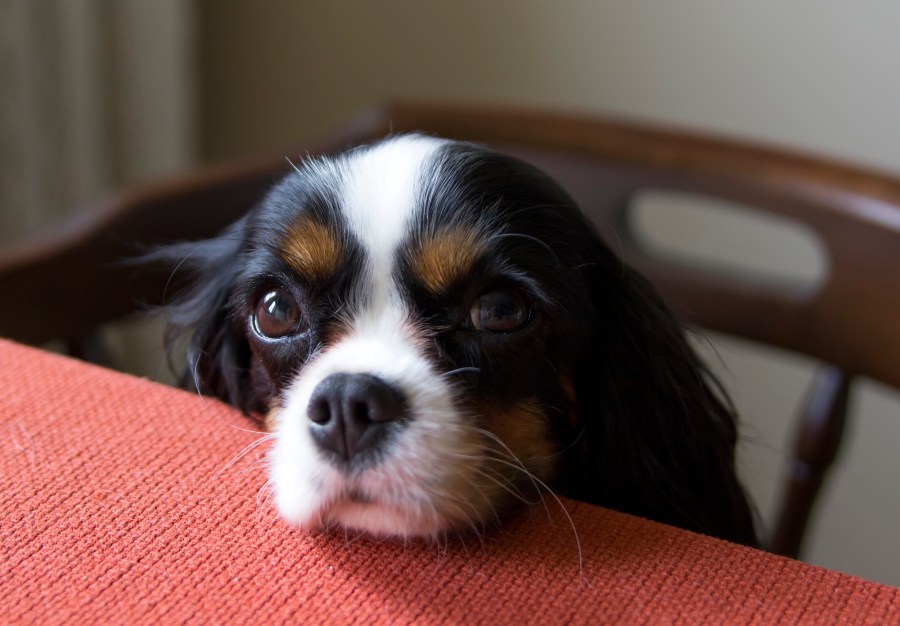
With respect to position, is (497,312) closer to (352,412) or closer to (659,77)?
(352,412)

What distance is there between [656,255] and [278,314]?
74cm

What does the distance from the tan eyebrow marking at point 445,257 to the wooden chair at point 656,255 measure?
0.46 metres

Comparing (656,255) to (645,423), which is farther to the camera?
(656,255)

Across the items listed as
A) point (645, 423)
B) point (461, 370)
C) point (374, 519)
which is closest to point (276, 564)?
point (374, 519)

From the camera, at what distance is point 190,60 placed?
216 cm

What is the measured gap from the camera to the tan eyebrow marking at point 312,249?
0.76m

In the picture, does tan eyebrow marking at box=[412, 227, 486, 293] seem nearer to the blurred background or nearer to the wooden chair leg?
the wooden chair leg

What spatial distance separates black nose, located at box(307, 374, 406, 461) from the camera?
2.15 feet

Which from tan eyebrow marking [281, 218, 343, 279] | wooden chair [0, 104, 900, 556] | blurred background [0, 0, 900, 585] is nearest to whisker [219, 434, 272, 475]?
tan eyebrow marking [281, 218, 343, 279]

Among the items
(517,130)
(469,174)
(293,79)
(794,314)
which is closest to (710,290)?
(794,314)

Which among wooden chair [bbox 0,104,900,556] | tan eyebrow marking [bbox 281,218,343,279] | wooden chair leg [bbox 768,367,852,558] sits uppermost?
tan eyebrow marking [bbox 281,218,343,279]

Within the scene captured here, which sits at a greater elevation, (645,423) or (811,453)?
A: (645,423)

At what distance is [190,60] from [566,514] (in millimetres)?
1770

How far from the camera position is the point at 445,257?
2.43 ft
